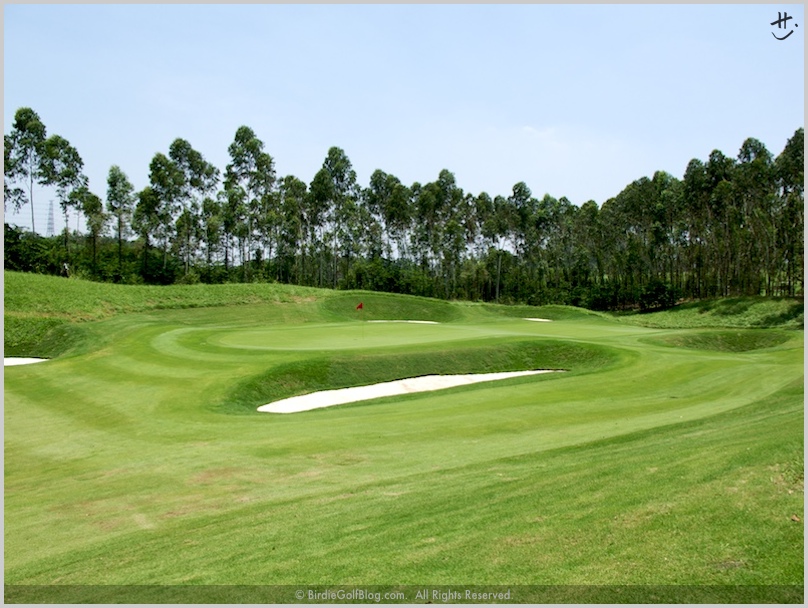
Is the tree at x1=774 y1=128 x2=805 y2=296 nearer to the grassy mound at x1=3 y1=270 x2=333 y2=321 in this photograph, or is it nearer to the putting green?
the putting green

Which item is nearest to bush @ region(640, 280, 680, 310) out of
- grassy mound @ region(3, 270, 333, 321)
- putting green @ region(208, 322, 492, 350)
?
grassy mound @ region(3, 270, 333, 321)

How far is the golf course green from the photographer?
6.71 meters

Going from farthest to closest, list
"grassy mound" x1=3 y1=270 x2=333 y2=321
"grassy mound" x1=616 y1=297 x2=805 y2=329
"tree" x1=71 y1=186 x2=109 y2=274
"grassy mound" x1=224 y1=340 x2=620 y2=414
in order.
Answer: "tree" x1=71 y1=186 x2=109 y2=274 → "grassy mound" x1=616 y1=297 x2=805 y2=329 → "grassy mound" x1=3 y1=270 x2=333 y2=321 → "grassy mound" x1=224 y1=340 x2=620 y2=414

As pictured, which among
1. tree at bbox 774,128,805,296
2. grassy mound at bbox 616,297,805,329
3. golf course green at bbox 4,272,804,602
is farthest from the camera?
tree at bbox 774,128,805,296

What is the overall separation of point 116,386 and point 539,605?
21780 millimetres

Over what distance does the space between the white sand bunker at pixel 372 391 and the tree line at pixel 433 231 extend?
59.8 m

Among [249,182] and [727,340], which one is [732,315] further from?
[249,182]

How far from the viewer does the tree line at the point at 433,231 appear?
80125 mm

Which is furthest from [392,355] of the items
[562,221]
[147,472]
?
[562,221]

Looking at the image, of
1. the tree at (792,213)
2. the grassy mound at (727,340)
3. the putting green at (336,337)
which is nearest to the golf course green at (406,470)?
the putting green at (336,337)

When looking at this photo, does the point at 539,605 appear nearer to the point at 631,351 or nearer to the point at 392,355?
the point at 392,355

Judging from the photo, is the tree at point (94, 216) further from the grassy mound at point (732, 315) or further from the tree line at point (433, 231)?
the grassy mound at point (732, 315)

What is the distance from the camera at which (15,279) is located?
4775cm

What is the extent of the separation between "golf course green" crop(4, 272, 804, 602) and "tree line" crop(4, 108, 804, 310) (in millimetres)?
56400
